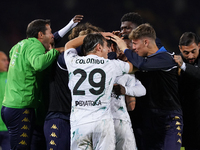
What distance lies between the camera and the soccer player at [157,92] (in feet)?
10.2

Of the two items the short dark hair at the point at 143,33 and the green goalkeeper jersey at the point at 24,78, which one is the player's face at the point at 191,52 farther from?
the green goalkeeper jersey at the point at 24,78

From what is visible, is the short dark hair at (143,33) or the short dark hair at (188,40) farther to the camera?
the short dark hair at (188,40)

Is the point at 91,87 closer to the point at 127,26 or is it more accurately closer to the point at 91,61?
the point at 91,61

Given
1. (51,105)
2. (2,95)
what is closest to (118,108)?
(51,105)

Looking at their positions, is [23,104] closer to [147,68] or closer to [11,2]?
[147,68]

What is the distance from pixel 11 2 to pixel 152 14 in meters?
4.11

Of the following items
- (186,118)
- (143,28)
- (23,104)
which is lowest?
(186,118)

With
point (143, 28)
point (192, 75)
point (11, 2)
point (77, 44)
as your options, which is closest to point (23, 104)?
point (77, 44)

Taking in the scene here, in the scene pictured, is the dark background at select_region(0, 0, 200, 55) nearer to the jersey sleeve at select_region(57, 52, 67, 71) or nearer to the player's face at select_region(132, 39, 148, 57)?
the player's face at select_region(132, 39, 148, 57)

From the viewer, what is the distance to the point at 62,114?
3006mm

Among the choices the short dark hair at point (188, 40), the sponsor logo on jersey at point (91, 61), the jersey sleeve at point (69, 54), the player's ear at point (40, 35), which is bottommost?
the sponsor logo on jersey at point (91, 61)

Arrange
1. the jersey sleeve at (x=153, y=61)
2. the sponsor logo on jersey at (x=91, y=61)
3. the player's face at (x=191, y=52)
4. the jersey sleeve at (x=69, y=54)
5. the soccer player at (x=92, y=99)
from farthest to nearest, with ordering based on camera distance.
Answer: the player's face at (x=191, y=52), the jersey sleeve at (x=153, y=61), the jersey sleeve at (x=69, y=54), the sponsor logo on jersey at (x=91, y=61), the soccer player at (x=92, y=99)

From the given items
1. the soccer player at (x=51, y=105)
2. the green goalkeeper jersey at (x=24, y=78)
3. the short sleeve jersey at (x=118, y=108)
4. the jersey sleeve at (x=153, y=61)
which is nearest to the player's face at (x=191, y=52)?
the jersey sleeve at (x=153, y=61)

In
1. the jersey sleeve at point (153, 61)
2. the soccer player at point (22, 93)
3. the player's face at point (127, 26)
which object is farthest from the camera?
the player's face at point (127, 26)
